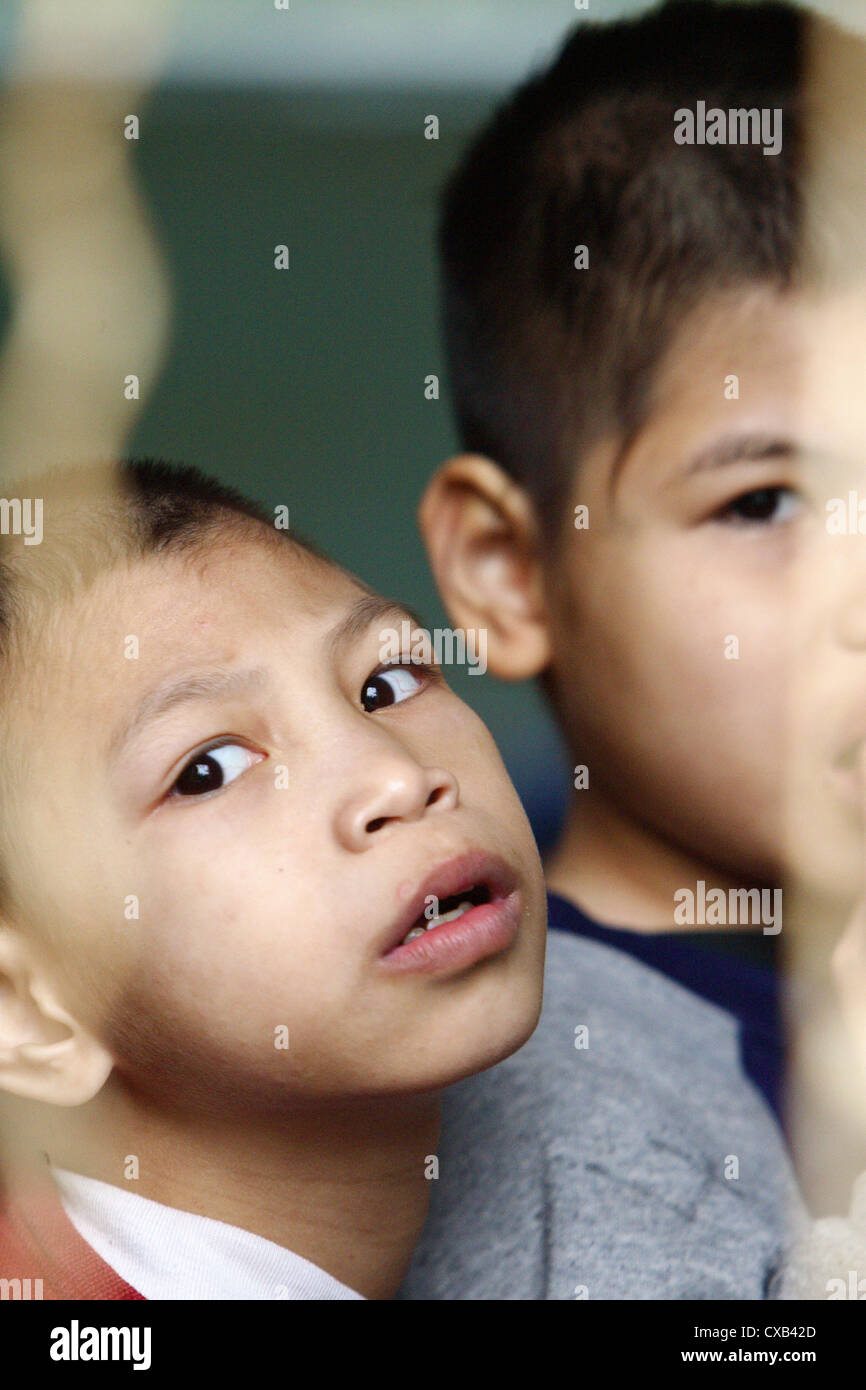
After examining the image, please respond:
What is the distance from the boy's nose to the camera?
0.49 m

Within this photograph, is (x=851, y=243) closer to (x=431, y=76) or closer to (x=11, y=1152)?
(x=431, y=76)

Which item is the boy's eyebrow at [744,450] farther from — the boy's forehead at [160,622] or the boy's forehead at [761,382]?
the boy's forehead at [160,622]

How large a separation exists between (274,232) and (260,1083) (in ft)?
1.44

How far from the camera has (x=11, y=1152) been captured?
57 centimetres

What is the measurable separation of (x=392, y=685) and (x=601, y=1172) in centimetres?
23

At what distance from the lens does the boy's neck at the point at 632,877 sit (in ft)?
2.60

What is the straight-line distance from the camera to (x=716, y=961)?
0.79 metres

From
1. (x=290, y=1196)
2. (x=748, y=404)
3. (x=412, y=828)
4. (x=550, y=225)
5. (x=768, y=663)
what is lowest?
(x=290, y=1196)

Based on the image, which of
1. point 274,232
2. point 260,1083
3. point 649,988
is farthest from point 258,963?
point 274,232
